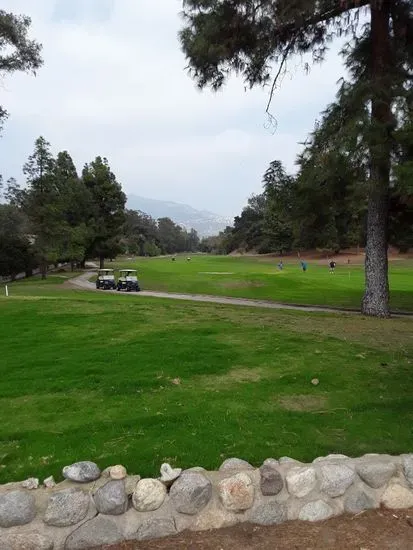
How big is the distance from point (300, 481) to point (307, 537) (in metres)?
0.45

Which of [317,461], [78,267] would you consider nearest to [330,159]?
[317,461]

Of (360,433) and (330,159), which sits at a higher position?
(330,159)

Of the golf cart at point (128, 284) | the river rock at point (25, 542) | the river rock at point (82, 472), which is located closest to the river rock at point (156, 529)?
the river rock at point (82, 472)

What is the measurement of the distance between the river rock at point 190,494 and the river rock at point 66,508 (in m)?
0.67

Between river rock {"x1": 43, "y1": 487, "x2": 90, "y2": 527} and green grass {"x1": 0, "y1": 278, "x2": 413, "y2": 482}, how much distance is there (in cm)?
52

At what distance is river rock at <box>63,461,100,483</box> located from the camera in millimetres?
3969

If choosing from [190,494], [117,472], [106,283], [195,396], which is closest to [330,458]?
[190,494]

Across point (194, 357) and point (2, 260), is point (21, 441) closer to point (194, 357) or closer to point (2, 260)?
point (194, 357)

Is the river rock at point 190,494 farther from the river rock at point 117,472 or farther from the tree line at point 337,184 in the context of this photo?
the tree line at point 337,184

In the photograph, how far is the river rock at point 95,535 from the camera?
364 cm

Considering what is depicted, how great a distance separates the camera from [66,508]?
12.2ft

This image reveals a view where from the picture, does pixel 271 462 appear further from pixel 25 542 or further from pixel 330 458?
pixel 25 542

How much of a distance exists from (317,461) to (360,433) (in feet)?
3.24

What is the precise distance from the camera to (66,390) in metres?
6.56
